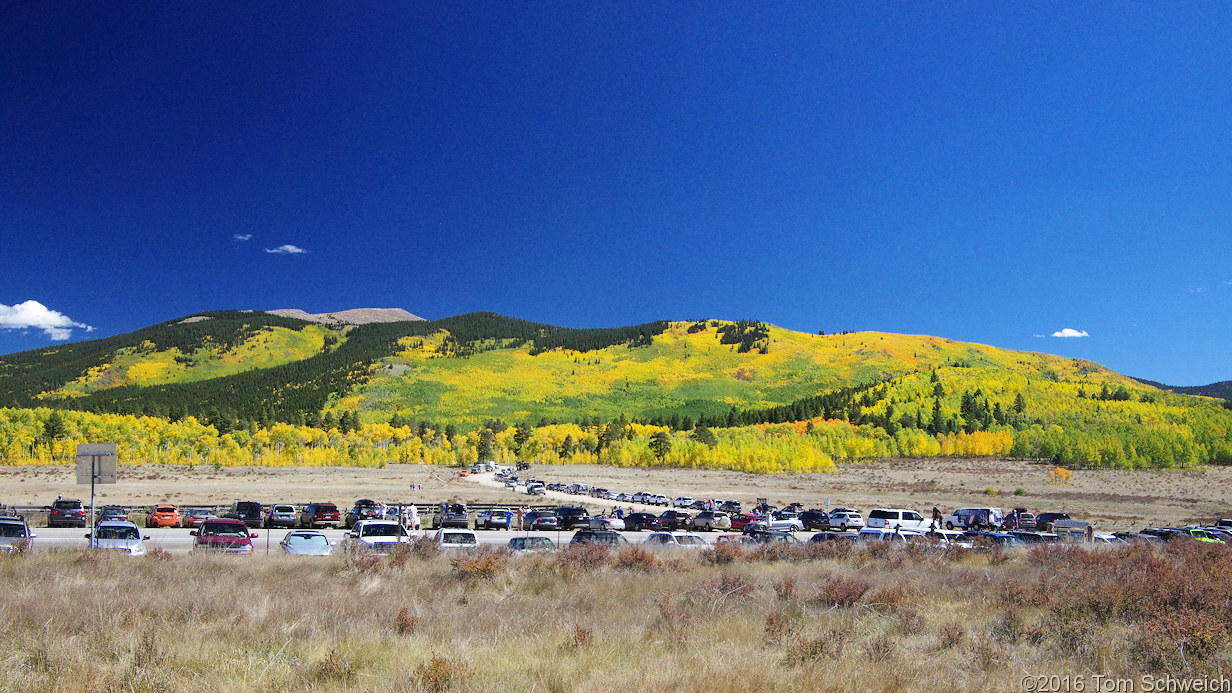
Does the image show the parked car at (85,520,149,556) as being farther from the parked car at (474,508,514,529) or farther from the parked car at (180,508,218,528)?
the parked car at (474,508,514,529)

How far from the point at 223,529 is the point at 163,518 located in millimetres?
13949

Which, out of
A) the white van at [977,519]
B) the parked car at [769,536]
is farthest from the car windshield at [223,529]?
the white van at [977,519]

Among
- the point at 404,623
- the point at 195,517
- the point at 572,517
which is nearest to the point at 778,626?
the point at 404,623

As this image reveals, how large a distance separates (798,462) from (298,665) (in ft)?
327

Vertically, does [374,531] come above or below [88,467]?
below

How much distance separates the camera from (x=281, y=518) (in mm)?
34812

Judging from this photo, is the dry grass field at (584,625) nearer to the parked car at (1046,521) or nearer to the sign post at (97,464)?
the sign post at (97,464)

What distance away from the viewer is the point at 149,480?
229 ft

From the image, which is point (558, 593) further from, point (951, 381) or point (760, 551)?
point (951, 381)

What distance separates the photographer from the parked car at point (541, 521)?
1387 inches

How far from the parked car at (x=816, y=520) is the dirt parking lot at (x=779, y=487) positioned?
58.4 feet

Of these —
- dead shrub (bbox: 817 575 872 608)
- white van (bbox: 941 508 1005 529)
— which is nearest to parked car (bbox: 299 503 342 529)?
dead shrub (bbox: 817 575 872 608)

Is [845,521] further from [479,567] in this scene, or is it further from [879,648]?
[879,648]

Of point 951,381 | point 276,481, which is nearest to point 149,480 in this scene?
point 276,481
